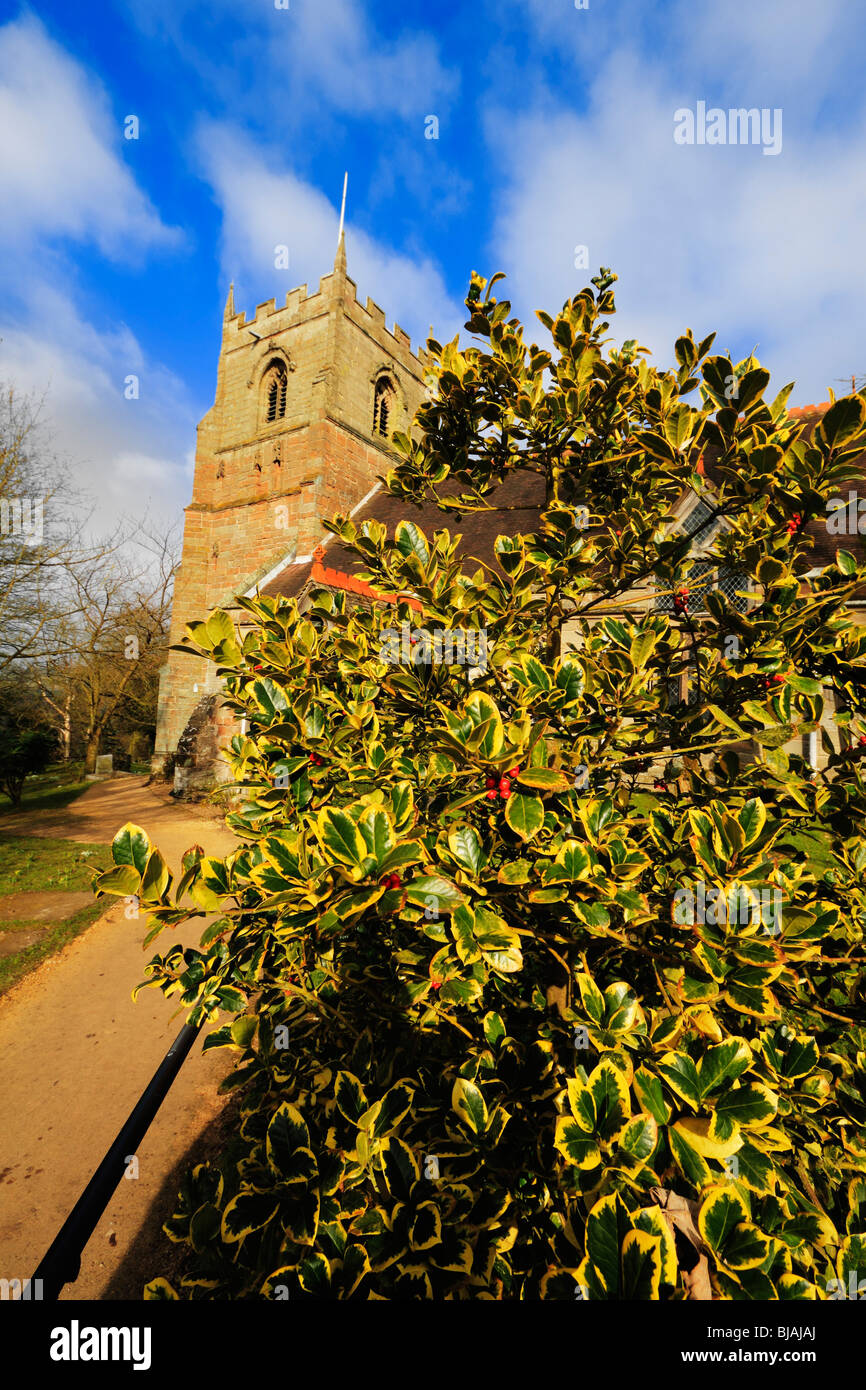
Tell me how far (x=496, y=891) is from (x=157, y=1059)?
539 cm

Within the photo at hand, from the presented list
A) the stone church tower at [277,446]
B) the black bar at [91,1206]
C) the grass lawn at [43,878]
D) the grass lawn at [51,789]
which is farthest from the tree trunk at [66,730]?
the black bar at [91,1206]

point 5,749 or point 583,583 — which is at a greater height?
point 583,583

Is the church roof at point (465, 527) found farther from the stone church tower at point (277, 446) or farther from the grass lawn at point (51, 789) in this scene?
the grass lawn at point (51, 789)

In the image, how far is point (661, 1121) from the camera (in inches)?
45.3

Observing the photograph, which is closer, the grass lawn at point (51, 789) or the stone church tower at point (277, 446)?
the grass lawn at point (51, 789)

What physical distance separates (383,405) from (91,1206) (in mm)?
25761

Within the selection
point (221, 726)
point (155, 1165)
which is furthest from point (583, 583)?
point (221, 726)

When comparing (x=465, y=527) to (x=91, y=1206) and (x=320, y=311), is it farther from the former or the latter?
(x=91, y=1206)

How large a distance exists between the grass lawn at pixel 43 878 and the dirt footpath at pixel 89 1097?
21 centimetres

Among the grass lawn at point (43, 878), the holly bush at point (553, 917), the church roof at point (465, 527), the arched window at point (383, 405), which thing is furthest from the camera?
the arched window at point (383, 405)

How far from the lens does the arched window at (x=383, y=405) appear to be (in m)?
22.7

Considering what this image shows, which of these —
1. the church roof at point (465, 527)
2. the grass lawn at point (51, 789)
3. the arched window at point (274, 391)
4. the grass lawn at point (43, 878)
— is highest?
the arched window at point (274, 391)

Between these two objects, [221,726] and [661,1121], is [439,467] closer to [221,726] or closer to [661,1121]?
[661,1121]

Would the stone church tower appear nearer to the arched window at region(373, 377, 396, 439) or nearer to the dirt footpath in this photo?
the arched window at region(373, 377, 396, 439)
